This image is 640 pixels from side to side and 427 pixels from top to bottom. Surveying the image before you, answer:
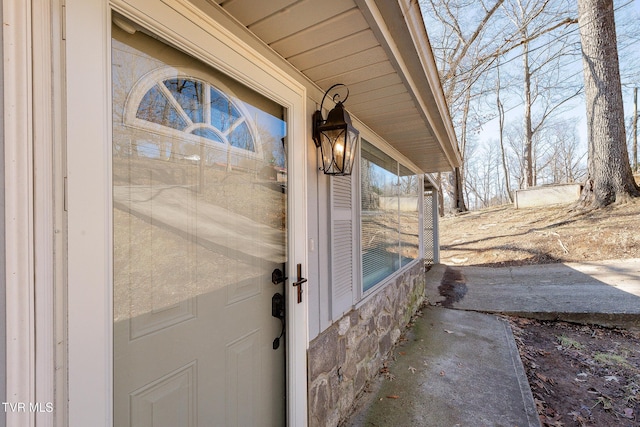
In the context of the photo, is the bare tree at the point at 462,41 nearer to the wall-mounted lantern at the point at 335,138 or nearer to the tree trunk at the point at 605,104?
the tree trunk at the point at 605,104

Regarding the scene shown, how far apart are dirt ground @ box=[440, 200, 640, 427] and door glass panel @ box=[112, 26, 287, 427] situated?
245 centimetres

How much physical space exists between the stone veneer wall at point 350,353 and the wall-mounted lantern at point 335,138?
1105mm

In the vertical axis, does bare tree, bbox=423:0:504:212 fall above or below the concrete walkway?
above

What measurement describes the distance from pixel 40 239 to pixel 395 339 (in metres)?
3.30

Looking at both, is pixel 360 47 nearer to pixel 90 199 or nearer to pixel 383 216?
pixel 90 199

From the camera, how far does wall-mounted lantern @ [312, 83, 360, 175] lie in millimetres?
1810

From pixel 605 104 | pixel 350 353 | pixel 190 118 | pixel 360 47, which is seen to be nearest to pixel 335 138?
pixel 360 47

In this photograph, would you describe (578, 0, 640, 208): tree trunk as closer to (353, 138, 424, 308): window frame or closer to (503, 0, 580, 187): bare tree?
(503, 0, 580, 187): bare tree

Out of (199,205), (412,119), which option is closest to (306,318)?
(199,205)

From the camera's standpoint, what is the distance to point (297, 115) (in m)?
1.73

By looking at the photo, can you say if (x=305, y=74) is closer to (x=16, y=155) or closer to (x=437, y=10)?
(x=16, y=155)

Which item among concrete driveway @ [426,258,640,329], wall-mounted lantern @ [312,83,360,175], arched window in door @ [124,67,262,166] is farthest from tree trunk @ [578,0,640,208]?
arched window in door @ [124,67,262,166]

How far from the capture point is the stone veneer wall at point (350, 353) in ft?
6.03

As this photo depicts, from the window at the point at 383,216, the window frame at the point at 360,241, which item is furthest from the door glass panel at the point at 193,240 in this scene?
the window at the point at 383,216
